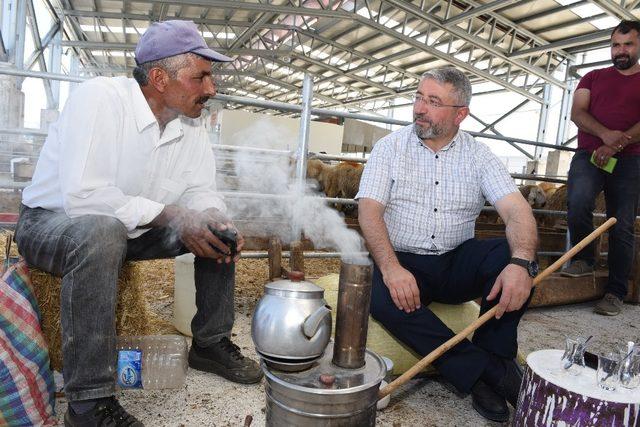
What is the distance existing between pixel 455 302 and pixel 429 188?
537 mm

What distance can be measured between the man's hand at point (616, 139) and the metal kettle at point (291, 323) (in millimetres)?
2742

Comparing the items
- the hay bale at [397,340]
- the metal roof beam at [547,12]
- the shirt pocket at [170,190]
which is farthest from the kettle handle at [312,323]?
the metal roof beam at [547,12]

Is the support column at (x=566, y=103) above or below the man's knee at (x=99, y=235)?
above

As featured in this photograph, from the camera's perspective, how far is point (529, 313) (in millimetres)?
3270

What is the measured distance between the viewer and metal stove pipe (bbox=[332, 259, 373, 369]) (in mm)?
1365

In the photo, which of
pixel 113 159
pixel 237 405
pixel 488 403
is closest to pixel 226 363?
pixel 237 405

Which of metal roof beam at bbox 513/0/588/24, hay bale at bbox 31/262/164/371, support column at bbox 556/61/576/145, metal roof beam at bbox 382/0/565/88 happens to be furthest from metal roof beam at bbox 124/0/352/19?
hay bale at bbox 31/262/164/371

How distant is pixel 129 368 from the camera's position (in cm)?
167

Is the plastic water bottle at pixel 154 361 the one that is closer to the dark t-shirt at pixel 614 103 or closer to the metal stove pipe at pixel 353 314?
the metal stove pipe at pixel 353 314

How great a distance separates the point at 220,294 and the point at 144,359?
0.37 m

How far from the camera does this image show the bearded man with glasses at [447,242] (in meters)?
1.82

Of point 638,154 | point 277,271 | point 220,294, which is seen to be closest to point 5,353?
point 220,294

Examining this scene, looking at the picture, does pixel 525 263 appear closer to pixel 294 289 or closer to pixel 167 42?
pixel 294 289

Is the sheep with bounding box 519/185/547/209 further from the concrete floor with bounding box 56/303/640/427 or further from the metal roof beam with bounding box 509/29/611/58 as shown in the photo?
the concrete floor with bounding box 56/303/640/427
